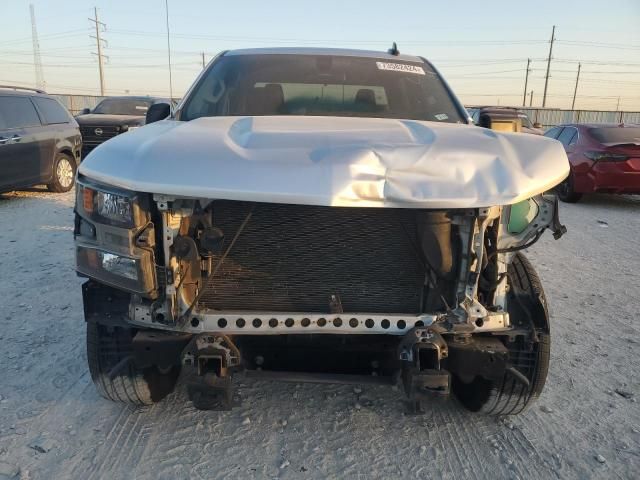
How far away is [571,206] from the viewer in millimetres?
9750

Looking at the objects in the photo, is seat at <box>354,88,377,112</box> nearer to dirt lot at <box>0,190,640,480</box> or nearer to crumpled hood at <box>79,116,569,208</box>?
crumpled hood at <box>79,116,569,208</box>

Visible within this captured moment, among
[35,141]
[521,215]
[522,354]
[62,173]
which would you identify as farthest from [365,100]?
[62,173]

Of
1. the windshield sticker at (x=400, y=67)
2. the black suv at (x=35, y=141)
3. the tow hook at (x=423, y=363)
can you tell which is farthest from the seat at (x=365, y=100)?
the black suv at (x=35, y=141)

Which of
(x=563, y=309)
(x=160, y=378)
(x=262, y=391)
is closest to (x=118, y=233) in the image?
(x=160, y=378)

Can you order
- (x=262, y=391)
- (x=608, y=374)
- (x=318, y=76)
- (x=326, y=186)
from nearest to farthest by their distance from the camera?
(x=326, y=186)
(x=262, y=391)
(x=608, y=374)
(x=318, y=76)

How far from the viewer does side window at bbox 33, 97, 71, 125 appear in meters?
9.02

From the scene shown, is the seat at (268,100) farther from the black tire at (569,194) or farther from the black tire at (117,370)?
the black tire at (569,194)

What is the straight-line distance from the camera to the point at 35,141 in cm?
863

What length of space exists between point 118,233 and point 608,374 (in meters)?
3.12

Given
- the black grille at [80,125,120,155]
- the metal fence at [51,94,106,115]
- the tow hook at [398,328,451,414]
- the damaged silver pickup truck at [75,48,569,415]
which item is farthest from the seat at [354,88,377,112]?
the metal fence at [51,94,106,115]

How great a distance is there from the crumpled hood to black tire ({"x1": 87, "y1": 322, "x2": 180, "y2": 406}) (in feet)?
2.74

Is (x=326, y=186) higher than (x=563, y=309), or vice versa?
(x=326, y=186)

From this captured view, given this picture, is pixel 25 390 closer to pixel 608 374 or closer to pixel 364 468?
pixel 364 468

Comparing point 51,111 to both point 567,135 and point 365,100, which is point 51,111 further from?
point 567,135
